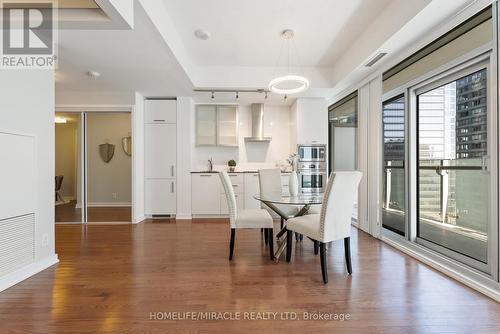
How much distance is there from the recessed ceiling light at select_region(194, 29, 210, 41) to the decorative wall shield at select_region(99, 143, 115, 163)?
13.3ft

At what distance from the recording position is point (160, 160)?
17.0 ft

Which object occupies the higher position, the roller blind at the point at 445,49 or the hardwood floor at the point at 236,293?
the roller blind at the point at 445,49

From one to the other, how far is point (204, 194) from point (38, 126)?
3090 mm

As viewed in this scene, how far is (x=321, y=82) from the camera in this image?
4.59 meters

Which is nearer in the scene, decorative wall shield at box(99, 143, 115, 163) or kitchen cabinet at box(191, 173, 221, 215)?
kitchen cabinet at box(191, 173, 221, 215)

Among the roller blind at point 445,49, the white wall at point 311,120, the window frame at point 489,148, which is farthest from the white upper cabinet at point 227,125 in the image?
the window frame at point 489,148

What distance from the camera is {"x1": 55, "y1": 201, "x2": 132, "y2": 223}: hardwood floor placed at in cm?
500

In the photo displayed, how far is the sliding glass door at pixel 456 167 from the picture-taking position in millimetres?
2428

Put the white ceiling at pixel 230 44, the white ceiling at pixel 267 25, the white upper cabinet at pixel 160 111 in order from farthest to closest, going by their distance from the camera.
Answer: the white upper cabinet at pixel 160 111, the white ceiling at pixel 267 25, the white ceiling at pixel 230 44

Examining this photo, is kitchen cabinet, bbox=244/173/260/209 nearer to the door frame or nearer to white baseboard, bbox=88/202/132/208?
the door frame

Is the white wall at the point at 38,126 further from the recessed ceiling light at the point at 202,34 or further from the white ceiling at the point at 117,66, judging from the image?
the recessed ceiling light at the point at 202,34

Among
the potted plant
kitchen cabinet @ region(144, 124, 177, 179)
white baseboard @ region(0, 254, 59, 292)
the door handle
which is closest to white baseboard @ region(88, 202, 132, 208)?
kitchen cabinet @ region(144, 124, 177, 179)

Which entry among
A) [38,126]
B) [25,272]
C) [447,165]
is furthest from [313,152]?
[25,272]

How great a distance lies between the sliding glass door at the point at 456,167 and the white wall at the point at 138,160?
4634 millimetres
